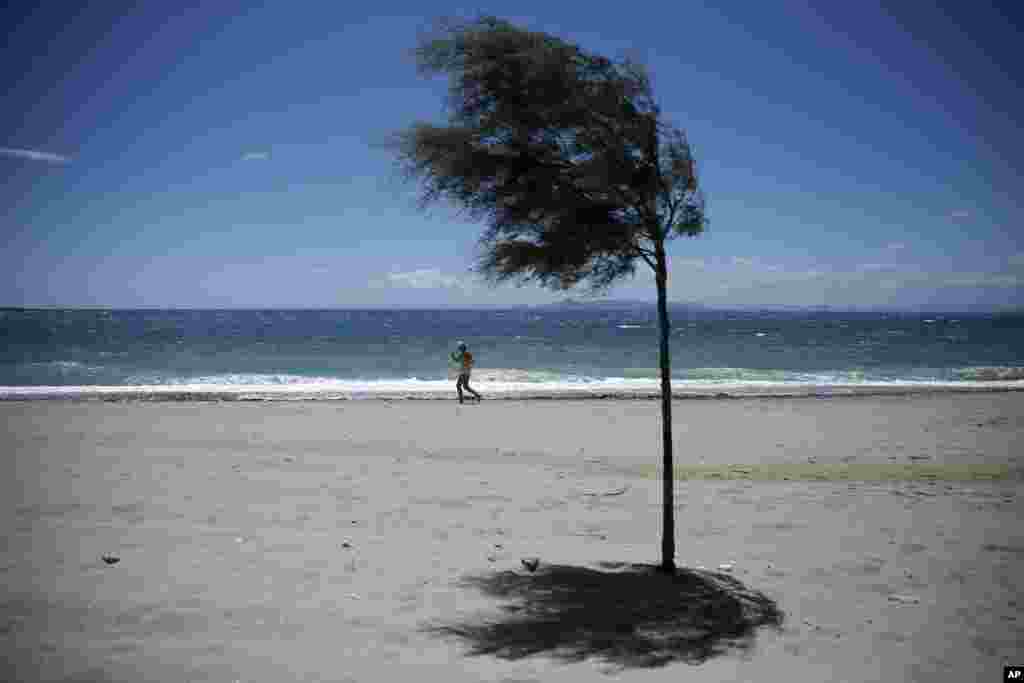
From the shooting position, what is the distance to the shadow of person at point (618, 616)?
5.10 meters

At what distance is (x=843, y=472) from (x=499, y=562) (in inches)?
298

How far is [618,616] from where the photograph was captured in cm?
570

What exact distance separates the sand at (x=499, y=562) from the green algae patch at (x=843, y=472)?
3.9 inches

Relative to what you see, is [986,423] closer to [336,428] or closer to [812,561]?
[812,561]

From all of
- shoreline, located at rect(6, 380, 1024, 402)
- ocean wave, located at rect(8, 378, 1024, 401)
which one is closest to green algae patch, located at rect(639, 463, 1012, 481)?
shoreline, located at rect(6, 380, 1024, 402)

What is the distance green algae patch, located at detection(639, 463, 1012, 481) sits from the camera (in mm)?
11086

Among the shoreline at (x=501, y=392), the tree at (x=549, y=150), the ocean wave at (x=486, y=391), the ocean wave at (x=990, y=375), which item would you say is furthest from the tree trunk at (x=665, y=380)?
the ocean wave at (x=990, y=375)

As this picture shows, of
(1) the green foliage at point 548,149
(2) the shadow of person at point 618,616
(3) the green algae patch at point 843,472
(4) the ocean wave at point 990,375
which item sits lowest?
(2) the shadow of person at point 618,616

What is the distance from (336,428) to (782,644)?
13.1m

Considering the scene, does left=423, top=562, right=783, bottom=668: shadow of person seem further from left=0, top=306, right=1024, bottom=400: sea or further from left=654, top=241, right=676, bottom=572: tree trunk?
left=0, top=306, right=1024, bottom=400: sea

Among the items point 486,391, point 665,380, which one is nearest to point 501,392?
point 486,391

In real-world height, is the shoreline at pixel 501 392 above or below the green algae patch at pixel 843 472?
above

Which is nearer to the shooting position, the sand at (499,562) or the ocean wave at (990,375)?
the sand at (499,562)

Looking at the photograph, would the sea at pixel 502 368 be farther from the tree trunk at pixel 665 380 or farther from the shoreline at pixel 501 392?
the tree trunk at pixel 665 380
